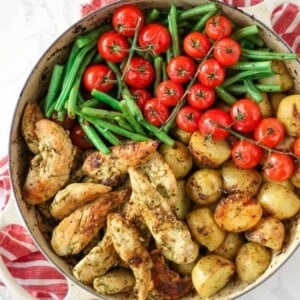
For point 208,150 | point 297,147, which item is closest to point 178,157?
point 208,150

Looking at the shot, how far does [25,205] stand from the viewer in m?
2.83

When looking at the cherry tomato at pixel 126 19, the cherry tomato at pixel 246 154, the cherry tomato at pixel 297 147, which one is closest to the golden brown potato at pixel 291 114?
the cherry tomato at pixel 297 147

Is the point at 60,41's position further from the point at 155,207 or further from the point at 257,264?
the point at 257,264

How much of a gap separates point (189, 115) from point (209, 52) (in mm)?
248

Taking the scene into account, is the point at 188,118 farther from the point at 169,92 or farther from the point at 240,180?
the point at 240,180

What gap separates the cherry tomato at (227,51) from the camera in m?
2.71

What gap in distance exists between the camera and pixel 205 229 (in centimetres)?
278

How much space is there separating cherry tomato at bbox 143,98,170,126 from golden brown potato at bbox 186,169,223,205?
0.80 feet

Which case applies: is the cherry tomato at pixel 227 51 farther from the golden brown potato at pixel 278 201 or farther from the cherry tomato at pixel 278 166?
the golden brown potato at pixel 278 201

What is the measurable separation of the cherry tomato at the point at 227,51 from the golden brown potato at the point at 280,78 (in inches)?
6.8

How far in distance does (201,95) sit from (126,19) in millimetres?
401

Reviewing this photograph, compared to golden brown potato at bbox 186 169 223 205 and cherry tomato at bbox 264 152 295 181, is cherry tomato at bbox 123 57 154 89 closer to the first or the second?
golden brown potato at bbox 186 169 223 205

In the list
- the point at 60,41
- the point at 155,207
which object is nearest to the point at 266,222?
the point at 155,207

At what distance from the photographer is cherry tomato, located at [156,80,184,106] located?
2.77m
